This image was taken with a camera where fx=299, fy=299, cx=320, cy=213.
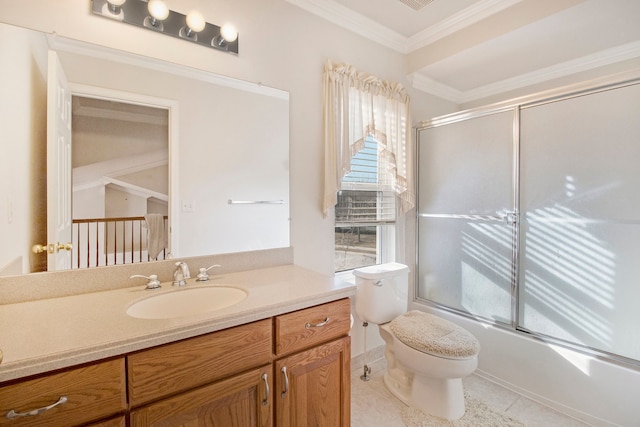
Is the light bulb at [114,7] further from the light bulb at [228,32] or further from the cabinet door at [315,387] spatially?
the cabinet door at [315,387]

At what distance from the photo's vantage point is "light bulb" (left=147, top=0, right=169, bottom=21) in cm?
137

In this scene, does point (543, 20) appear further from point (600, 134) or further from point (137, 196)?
point (137, 196)

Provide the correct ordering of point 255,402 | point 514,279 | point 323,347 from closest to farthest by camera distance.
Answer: point 255,402, point 323,347, point 514,279

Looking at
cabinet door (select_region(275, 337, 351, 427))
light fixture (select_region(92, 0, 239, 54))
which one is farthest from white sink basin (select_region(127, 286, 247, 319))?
light fixture (select_region(92, 0, 239, 54))

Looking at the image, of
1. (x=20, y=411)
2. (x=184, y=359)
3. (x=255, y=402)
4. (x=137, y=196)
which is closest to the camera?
(x=20, y=411)

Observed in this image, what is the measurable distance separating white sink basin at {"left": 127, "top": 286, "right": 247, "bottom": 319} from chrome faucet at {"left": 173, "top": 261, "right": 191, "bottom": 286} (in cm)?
6

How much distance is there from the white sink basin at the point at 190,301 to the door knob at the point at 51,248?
0.41 metres

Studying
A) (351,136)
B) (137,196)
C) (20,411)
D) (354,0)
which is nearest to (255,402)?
(20,411)

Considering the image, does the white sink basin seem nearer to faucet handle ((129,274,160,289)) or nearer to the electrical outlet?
faucet handle ((129,274,160,289))

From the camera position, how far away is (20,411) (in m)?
0.71

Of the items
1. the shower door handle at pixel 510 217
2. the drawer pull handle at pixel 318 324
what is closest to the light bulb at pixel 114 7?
the drawer pull handle at pixel 318 324

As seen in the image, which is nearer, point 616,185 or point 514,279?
point 616,185

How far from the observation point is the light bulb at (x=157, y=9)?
4.50 ft

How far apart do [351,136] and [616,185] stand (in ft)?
5.13
